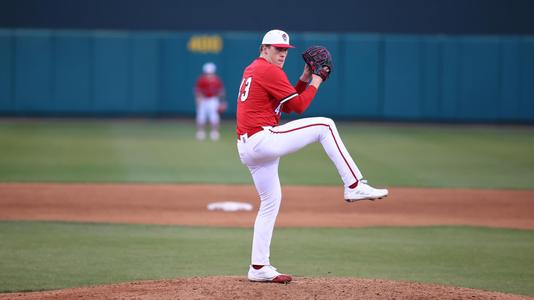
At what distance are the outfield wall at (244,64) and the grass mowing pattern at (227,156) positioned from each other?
1311mm

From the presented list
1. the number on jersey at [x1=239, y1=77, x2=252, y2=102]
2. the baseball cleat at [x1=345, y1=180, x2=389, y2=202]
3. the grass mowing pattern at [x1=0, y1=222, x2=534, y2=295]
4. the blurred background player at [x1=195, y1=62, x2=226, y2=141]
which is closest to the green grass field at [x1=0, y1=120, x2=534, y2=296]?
the grass mowing pattern at [x1=0, y1=222, x2=534, y2=295]

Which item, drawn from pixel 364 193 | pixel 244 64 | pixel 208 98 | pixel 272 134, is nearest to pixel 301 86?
pixel 272 134

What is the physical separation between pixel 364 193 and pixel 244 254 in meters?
3.44

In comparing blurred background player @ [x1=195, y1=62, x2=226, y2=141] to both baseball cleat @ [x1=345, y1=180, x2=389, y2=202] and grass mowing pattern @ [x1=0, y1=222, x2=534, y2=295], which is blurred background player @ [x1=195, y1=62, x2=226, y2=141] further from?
baseball cleat @ [x1=345, y1=180, x2=389, y2=202]

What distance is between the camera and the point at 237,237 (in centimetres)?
1105

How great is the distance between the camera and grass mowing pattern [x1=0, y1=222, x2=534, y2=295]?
866cm

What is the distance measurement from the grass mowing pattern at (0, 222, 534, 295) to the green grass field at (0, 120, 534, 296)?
1 centimetres

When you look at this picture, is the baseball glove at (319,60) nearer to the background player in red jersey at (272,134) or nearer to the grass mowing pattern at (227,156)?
the background player in red jersey at (272,134)

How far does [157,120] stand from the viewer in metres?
29.4

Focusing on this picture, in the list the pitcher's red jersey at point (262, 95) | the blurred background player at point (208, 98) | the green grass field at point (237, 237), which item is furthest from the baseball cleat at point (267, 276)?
the blurred background player at point (208, 98)

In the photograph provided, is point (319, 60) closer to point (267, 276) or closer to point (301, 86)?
point (301, 86)

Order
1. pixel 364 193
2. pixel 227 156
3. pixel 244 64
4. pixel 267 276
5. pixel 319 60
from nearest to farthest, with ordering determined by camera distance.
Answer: pixel 364 193, pixel 319 60, pixel 267 276, pixel 227 156, pixel 244 64

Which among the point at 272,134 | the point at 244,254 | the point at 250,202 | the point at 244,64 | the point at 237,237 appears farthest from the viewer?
the point at 244,64

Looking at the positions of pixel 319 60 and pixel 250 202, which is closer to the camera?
pixel 319 60
